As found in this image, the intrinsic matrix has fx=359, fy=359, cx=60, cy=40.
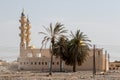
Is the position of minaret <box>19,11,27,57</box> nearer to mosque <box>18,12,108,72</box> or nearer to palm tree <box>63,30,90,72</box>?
mosque <box>18,12,108,72</box>

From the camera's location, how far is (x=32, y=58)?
7419cm

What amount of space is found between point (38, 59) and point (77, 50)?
1390 cm

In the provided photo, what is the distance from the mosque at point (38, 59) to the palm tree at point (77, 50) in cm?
603

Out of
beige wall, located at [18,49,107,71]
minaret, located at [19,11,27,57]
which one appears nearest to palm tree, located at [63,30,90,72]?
beige wall, located at [18,49,107,71]

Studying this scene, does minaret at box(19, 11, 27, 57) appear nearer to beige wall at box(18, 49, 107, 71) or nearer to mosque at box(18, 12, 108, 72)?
mosque at box(18, 12, 108, 72)

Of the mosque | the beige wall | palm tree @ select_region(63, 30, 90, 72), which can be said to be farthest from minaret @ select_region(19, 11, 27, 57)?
palm tree @ select_region(63, 30, 90, 72)

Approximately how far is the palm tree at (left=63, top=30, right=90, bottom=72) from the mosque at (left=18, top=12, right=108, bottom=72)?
6032 mm

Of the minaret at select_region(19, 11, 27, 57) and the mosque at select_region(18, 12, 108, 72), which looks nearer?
the mosque at select_region(18, 12, 108, 72)

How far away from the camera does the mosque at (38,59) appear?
70812 millimetres

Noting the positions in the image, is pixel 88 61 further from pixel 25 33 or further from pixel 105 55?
pixel 25 33

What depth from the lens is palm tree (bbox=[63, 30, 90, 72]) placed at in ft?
203

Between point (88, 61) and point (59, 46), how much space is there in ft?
29.7

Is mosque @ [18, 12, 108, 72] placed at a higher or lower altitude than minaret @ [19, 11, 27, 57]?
lower

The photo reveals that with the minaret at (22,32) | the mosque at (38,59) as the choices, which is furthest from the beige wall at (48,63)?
the minaret at (22,32)
